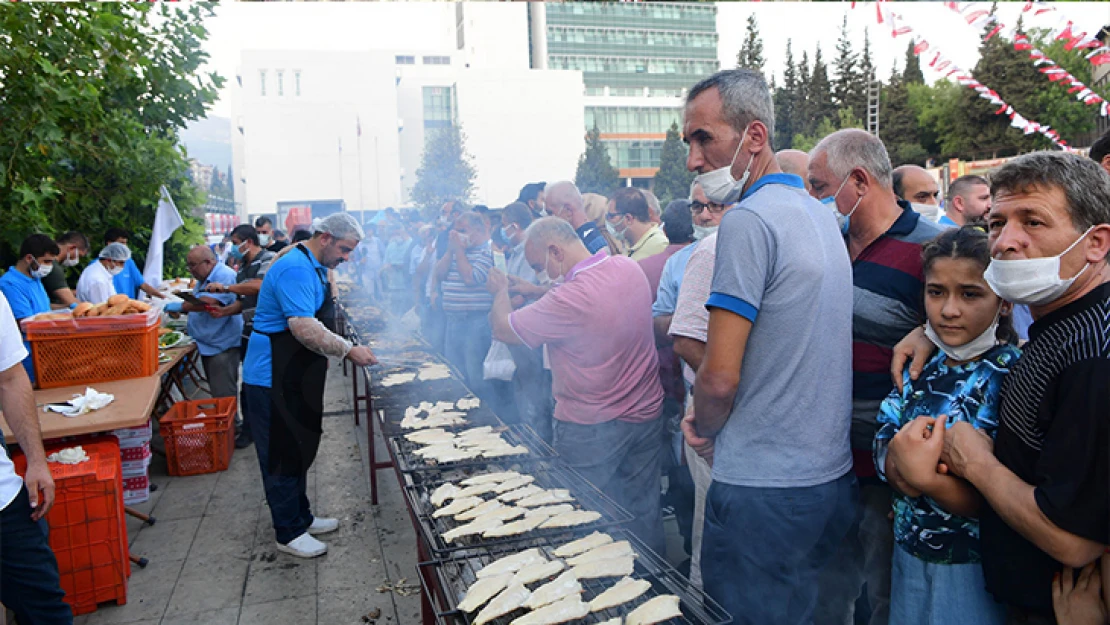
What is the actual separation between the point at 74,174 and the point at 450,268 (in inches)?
199

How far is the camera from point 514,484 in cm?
305

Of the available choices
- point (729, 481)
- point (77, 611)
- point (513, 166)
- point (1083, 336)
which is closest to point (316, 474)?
point (77, 611)

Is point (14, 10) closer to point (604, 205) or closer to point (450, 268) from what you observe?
point (450, 268)

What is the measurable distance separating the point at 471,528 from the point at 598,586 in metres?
0.62

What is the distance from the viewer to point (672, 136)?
62938 millimetres

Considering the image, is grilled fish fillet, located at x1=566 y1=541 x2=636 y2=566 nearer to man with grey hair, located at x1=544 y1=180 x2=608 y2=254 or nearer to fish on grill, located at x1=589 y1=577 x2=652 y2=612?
fish on grill, located at x1=589 y1=577 x2=652 y2=612

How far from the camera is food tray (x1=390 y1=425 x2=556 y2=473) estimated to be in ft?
11.0

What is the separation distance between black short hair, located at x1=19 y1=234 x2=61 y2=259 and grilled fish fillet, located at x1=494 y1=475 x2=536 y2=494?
235 inches

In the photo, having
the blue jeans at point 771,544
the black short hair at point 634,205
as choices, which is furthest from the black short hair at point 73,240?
the blue jeans at point 771,544

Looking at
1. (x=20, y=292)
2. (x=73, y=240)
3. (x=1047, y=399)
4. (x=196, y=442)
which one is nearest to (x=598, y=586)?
(x=1047, y=399)

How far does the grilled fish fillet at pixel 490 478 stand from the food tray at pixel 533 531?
0.35ft

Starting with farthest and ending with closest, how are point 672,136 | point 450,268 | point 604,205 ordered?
point 672,136, point 450,268, point 604,205

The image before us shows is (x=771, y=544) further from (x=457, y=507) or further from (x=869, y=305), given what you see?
(x=457, y=507)

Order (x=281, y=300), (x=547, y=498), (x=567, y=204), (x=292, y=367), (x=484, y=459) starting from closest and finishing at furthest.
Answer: (x=547, y=498), (x=484, y=459), (x=281, y=300), (x=292, y=367), (x=567, y=204)
